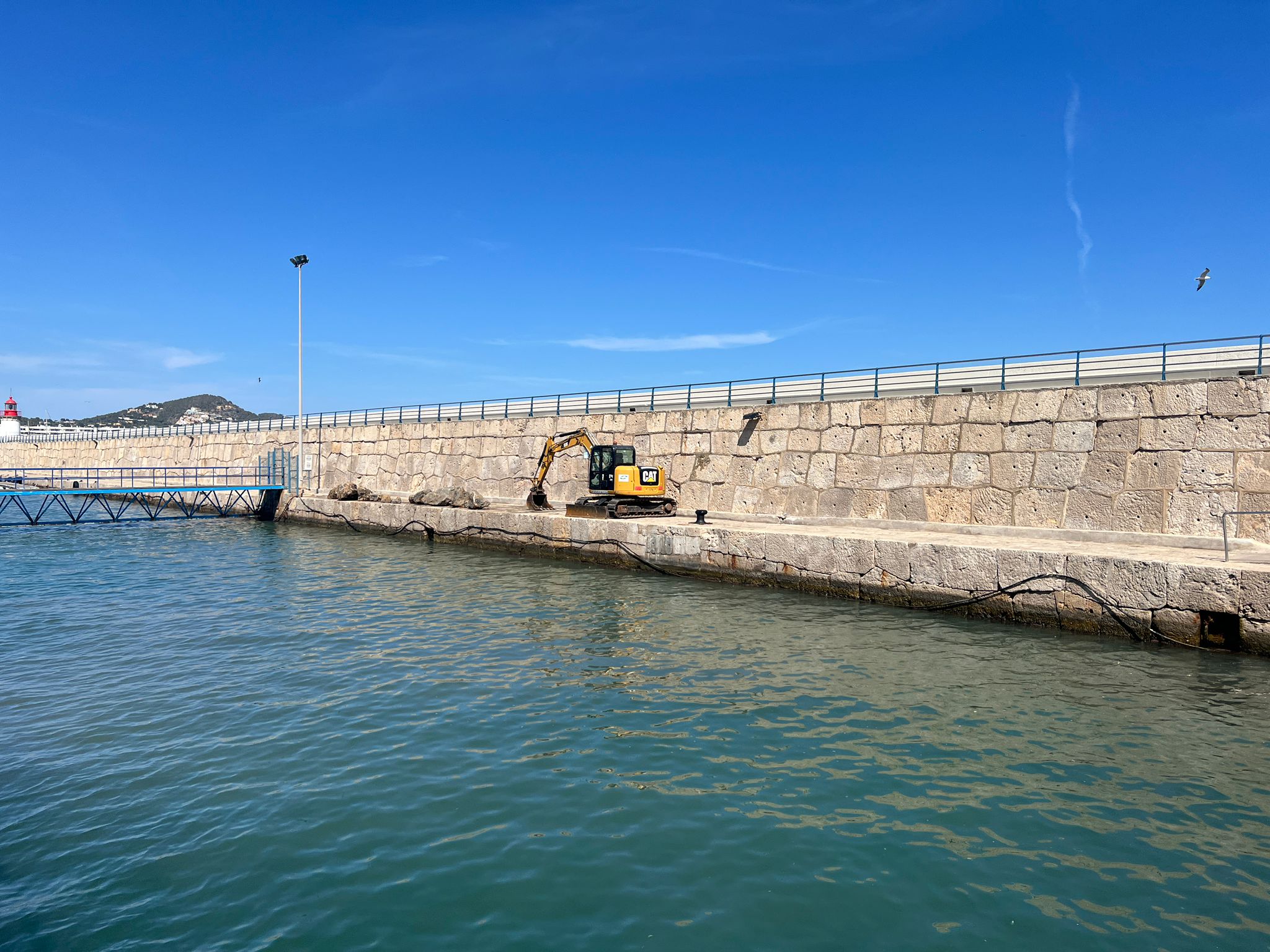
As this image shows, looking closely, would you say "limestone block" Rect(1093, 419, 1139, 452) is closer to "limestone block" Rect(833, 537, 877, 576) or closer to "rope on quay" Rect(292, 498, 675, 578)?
"limestone block" Rect(833, 537, 877, 576)

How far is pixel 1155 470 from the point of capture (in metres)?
16.9

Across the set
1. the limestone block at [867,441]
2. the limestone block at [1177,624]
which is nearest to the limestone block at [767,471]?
the limestone block at [867,441]

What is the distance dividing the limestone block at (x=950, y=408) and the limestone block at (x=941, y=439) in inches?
6.6

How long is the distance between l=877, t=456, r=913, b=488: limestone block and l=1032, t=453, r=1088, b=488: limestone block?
3.11 m

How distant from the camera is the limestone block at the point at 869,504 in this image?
21062 mm

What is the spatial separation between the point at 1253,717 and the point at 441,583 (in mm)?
15334

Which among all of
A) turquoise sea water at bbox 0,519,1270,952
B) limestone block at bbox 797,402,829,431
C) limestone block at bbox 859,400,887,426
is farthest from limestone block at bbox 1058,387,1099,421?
turquoise sea water at bbox 0,519,1270,952

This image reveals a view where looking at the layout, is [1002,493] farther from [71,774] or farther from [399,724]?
[71,774]

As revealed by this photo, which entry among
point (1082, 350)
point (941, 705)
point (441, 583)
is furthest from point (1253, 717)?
point (441, 583)

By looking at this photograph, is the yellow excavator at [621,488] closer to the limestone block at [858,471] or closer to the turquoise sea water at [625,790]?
the limestone block at [858,471]

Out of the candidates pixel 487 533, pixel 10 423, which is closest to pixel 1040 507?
pixel 487 533

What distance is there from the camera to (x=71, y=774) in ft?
24.1

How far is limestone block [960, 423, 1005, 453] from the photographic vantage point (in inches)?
759

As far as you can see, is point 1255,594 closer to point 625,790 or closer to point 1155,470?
point 1155,470
